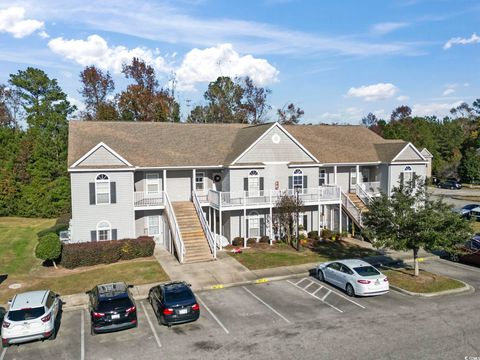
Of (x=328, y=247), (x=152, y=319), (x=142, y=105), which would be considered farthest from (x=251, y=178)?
(x=142, y=105)

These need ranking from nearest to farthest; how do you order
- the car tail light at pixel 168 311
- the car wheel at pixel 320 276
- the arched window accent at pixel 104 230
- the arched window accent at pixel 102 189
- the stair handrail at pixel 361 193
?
the car tail light at pixel 168 311 < the car wheel at pixel 320 276 < the arched window accent at pixel 102 189 < the arched window accent at pixel 104 230 < the stair handrail at pixel 361 193

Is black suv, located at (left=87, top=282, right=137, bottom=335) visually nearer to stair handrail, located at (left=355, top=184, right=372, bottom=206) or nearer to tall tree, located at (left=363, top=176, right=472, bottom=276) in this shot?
tall tree, located at (left=363, top=176, right=472, bottom=276)

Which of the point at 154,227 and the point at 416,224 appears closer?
the point at 416,224

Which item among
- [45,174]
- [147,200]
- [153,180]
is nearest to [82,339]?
[147,200]

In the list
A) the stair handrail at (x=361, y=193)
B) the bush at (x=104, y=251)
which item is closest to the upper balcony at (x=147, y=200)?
the bush at (x=104, y=251)

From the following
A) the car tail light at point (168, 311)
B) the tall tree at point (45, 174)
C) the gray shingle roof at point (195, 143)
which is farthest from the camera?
the tall tree at point (45, 174)

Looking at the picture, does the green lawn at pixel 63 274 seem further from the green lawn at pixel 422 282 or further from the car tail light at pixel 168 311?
the green lawn at pixel 422 282

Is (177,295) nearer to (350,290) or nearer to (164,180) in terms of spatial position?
(350,290)
